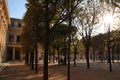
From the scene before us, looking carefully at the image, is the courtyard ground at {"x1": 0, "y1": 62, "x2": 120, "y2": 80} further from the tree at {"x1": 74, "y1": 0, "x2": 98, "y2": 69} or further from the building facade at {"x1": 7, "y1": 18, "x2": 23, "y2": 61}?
the building facade at {"x1": 7, "y1": 18, "x2": 23, "y2": 61}

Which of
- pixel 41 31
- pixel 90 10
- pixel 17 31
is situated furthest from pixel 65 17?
pixel 17 31

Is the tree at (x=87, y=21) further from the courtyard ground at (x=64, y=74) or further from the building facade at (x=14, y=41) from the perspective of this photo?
the building facade at (x=14, y=41)

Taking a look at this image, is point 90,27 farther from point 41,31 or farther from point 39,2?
point 39,2

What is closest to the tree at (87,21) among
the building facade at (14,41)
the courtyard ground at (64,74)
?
the courtyard ground at (64,74)

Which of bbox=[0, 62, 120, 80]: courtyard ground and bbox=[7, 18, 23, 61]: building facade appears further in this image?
bbox=[7, 18, 23, 61]: building facade

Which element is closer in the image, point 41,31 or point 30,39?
point 41,31

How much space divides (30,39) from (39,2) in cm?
1034

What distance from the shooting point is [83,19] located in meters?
31.4

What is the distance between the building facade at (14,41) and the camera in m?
67.6

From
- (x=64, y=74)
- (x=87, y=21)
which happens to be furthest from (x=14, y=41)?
(x=64, y=74)

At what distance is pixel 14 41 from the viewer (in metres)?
70.2

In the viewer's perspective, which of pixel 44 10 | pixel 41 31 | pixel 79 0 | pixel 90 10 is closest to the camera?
pixel 79 0

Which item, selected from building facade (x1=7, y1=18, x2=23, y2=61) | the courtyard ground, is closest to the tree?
the courtyard ground

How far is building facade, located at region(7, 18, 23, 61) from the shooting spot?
6762 centimetres
